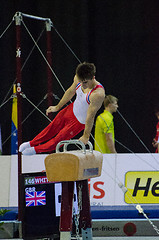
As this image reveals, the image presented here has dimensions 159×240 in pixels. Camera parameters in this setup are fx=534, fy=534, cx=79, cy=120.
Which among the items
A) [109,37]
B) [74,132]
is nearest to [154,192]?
[74,132]

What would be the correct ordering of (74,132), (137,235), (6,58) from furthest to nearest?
(6,58), (137,235), (74,132)

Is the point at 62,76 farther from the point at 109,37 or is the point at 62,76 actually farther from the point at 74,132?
the point at 74,132

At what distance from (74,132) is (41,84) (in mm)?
3939

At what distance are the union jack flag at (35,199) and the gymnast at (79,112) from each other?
0.65 metres

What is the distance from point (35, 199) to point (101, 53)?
409cm

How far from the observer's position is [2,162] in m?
6.46

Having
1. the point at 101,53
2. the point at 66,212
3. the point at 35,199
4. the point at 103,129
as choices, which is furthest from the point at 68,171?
the point at 101,53

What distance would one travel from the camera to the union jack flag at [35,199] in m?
5.62

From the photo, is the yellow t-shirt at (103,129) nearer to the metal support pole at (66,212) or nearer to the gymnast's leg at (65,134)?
the gymnast's leg at (65,134)

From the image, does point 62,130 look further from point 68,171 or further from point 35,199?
point 35,199

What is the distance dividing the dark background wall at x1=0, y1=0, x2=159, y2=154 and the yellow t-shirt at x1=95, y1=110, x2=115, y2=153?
208 centimetres

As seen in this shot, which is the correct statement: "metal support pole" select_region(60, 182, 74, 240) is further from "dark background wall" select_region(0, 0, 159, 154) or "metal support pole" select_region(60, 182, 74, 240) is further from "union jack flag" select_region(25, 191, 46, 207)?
"dark background wall" select_region(0, 0, 159, 154)

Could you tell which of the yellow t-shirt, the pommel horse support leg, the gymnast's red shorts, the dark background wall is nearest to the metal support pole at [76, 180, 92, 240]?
the pommel horse support leg

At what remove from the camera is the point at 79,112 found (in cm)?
504
